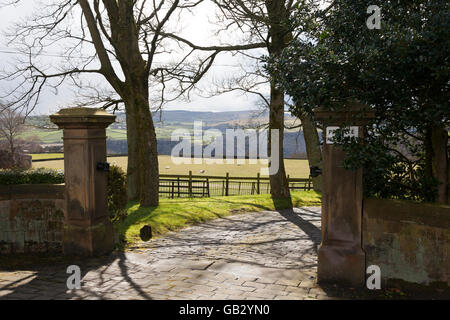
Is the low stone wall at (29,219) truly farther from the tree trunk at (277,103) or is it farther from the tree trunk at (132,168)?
the tree trunk at (277,103)

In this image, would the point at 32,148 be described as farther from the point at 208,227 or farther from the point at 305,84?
the point at 305,84

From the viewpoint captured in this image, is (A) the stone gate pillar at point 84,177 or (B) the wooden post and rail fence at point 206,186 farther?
(B) the wooden post and rail fence at point 206,186

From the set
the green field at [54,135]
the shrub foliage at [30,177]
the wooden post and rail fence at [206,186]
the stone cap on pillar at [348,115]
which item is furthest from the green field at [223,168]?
the stone cap on pillar at [348,115]

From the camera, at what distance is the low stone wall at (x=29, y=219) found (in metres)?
7.15

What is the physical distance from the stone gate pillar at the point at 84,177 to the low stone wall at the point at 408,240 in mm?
4474

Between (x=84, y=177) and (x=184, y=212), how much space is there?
16.1 feet

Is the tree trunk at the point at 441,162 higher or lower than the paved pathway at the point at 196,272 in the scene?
higher

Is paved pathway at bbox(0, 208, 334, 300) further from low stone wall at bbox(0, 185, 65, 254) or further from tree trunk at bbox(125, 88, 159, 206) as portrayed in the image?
tree trunk at bbox(125, 88, 159, 206)

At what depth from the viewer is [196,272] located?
5.91 meters

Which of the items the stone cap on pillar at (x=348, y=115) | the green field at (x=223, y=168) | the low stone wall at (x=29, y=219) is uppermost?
the stone cap on pillar at (x=348, y=115)

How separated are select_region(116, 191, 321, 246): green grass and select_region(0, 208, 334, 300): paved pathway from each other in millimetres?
627

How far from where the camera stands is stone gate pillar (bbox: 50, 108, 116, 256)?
6.51 metres

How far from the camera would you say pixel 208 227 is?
32.4ft

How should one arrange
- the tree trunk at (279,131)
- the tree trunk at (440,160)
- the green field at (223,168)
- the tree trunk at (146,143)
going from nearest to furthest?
the tree trunk at (440,160)
the tree trunk at (146,143)
the tree trunk at (279,131)
the green field at (223,168)
